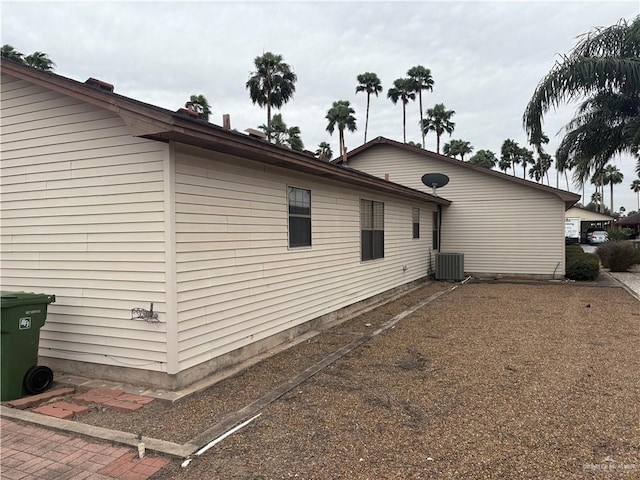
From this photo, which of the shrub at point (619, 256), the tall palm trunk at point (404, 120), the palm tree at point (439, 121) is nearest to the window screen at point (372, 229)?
the shrub at point (619, 256)

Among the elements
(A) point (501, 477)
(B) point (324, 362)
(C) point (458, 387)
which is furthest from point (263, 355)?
(A) point (501, 477)

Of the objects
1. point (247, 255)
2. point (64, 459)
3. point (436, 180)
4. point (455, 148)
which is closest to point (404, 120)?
point (455, 148)

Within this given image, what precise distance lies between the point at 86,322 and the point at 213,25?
20.1 ft

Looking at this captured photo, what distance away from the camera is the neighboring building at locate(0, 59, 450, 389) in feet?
13.8

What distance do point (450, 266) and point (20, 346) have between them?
495 inches

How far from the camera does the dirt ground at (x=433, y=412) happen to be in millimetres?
2871

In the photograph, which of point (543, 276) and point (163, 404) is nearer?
point (163, 404)

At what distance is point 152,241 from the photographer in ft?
13.9

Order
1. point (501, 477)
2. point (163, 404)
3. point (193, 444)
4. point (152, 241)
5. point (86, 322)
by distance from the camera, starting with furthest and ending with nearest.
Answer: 1. point (86, 322)
2. point (152, 241)
3. point (163, 404)
4. point (193, 444)
5. point (501, 477)

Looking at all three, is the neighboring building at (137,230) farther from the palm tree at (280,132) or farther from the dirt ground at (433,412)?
the palm tree at (280,132)

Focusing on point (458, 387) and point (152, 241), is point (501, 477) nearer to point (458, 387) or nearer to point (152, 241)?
point (458, 387)

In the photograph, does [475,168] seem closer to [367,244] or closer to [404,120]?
[367,244]

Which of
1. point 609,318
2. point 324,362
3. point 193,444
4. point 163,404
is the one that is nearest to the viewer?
point 193,444

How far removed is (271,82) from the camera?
26156 mm
